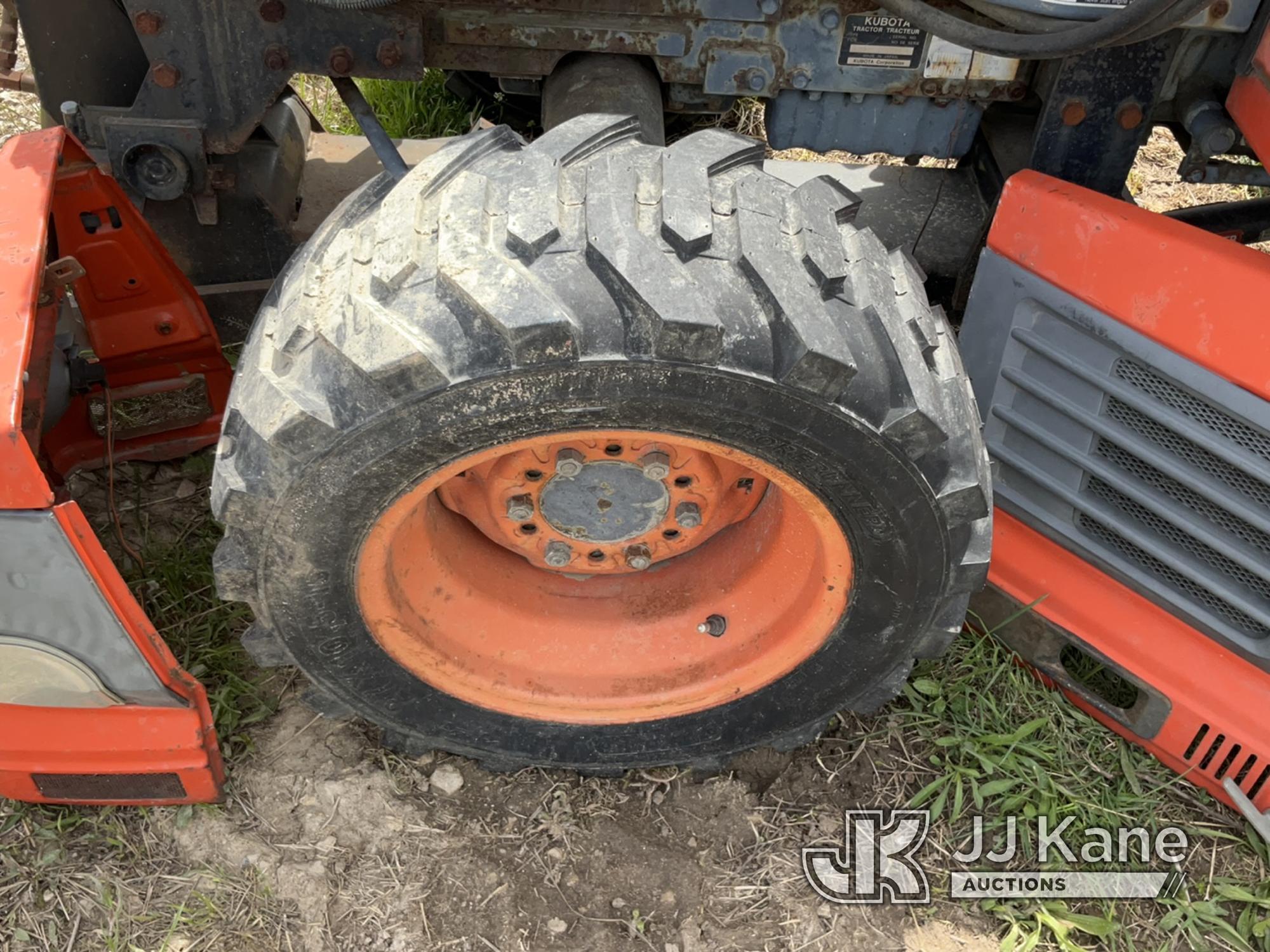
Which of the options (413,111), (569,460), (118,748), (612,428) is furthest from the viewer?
(413,111)

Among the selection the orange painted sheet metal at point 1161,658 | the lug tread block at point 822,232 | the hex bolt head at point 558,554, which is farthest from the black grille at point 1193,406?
the hex bolt head at point 558,554

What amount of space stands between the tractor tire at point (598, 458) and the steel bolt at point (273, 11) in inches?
17.4

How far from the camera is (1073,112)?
2137 millimetres

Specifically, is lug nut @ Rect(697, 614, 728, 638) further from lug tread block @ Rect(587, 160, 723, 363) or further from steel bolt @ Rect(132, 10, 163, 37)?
steel bolt @ Rect(132, 10, 163, 37)

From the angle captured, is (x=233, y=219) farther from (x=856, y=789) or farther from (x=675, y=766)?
(x=856, y=789)

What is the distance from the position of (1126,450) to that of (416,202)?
1.26m

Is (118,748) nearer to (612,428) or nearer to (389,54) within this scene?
(612,428)

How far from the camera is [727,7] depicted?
77.7 inches

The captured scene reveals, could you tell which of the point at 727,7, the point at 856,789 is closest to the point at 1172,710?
the point at 856,789

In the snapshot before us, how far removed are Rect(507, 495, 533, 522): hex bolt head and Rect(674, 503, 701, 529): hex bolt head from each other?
235 millimetres

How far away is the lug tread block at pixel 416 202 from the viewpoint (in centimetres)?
150

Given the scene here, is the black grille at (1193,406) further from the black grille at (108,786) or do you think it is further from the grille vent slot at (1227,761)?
the black grille at (108,786)

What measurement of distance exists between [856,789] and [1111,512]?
680 millimetres

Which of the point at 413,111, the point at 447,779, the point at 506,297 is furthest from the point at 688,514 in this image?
the point at 413,111
